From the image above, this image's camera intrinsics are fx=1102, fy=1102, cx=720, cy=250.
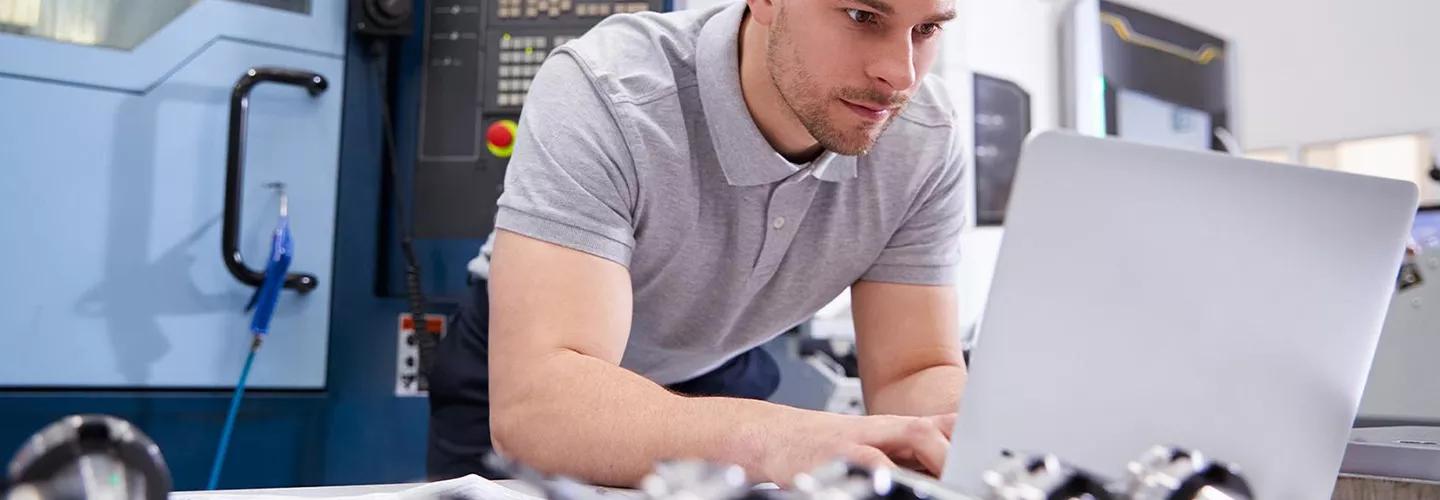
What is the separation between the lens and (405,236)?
160cm

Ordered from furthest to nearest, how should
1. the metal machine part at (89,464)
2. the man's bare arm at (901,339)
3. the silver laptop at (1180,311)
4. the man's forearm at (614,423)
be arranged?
1. the man's bare arm at (901,339)
2. the man's forearm at (614,423)
3. the silver laptop at (1180,311)
4. the metal machine part at (89,464)

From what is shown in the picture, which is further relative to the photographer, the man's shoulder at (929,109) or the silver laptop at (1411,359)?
the silver laptop at (1411,359)

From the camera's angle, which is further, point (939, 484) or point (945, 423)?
point (945, 423)

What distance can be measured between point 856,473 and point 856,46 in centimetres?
67

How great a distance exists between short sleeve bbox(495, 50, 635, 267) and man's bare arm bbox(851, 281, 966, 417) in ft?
1.05

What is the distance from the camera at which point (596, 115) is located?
1000 millimetres

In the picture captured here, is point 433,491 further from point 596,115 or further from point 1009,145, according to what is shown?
point 1009,145

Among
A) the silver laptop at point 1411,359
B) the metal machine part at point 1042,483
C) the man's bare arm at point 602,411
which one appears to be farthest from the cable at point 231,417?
the silver laptop at point 1411,359

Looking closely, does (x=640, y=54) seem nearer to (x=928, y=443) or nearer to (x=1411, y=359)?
(x=928, y=443)

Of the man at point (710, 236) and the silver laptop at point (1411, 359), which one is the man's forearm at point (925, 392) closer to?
the man at point (710, 236)

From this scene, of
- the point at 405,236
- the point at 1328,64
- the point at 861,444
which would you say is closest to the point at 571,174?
the point at 861,444

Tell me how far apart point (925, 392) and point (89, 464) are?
33.0 inches

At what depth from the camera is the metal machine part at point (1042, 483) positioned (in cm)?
42

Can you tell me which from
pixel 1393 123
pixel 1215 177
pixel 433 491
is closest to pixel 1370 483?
pixel 1215 177
